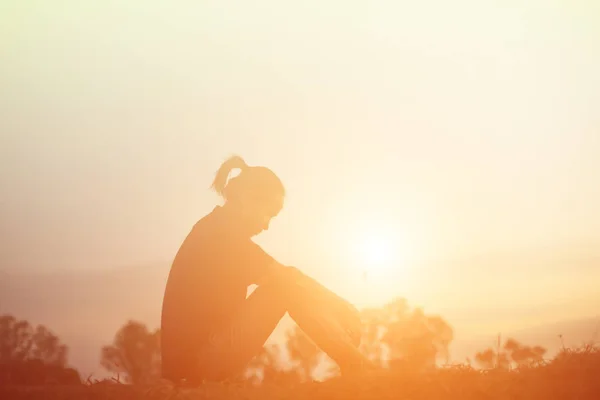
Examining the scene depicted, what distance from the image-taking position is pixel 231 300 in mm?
6992

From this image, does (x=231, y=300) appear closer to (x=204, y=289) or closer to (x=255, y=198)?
(x=204, y=289)

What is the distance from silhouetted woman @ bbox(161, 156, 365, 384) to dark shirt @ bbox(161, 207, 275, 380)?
0.01 meters

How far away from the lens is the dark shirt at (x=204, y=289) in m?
6.88

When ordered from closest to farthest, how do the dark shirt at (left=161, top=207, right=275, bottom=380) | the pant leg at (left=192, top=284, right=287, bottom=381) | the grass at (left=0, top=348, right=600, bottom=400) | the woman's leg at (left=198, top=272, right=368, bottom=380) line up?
1. the grass at (left=0, top=348, right=600, bottom=400)
2. the woman's leg at (left=198, top=272, right=368, bottom=380)
3. the pant leg at (left=192, top=284, right=287, bottom=381)
4. the dark shirt at (left=161, top=207, right=275, bottom=380)

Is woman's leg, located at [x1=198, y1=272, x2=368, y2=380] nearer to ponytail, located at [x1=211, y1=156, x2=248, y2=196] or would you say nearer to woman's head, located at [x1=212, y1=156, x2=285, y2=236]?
woman's head, located at [x1=212, y1=156, x2=285, y2=236]

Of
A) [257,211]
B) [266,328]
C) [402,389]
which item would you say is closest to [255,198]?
[257,211]

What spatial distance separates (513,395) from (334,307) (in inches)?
80.9

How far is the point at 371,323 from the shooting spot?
24.4 ft

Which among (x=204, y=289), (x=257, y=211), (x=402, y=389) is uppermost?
(x=257, y=211)

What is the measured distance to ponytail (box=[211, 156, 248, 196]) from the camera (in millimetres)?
7496

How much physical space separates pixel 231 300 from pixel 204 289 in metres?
0.30

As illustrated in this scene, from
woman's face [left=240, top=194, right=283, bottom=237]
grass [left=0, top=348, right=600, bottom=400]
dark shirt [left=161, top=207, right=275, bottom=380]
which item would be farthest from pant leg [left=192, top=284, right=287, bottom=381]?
grass [left=0, top=348, right=600, bottom=400]

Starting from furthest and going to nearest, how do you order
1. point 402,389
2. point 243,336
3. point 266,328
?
point 266,328 < point 243,336 < point 402,389

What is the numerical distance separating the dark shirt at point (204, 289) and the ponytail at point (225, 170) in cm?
47
